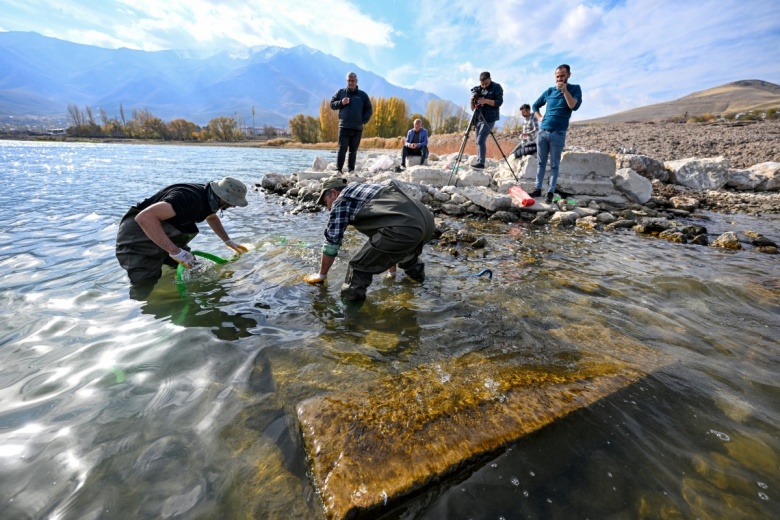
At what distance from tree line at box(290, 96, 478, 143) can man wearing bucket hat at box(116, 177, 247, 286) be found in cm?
6444

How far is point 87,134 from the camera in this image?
73.7m

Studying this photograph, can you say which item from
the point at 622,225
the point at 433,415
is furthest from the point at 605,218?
the point at 433,415

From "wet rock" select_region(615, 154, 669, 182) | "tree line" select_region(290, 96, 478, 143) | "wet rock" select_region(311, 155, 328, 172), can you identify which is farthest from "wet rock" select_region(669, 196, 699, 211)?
"tree line" select_region(290, 96, 478, 143)

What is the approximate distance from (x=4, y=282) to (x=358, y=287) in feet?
13.8

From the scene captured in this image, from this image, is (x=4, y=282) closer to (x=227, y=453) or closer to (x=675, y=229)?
(x=227, y=453)

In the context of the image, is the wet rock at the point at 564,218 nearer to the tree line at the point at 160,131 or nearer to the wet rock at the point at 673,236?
the wet rock at the point at 673,236

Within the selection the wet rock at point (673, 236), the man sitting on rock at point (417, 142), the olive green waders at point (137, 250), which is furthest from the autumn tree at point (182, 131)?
the wet rock at point (673, 236)

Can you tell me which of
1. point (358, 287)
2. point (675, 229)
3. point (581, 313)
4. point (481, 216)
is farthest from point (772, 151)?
point (358, 287)

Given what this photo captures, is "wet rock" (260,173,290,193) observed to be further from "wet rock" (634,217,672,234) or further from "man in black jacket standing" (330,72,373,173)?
"wet rock" (634,217,672,234)

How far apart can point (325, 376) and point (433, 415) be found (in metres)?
0.84

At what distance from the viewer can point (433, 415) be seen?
200 cm

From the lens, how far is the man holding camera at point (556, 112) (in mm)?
6754

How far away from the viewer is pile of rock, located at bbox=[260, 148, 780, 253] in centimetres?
729

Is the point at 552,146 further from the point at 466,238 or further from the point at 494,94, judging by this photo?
the point at 466,238
